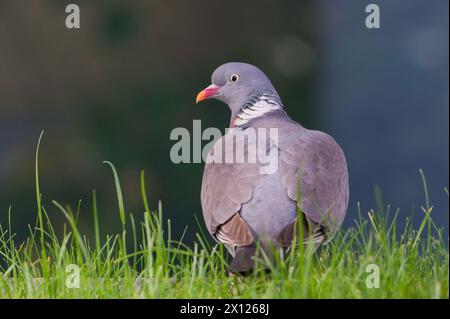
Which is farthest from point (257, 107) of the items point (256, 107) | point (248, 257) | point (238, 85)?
point (248, 257)

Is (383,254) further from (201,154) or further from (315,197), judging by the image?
(201,154)

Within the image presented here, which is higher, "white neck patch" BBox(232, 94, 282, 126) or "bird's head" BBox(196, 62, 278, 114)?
"bird's head" BBox(196, 62, 278, 114)

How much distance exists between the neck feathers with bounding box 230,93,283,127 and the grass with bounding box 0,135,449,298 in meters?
0.70

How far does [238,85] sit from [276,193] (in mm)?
714

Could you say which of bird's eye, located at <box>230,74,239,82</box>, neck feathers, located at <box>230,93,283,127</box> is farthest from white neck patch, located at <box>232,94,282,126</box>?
bird's eye, located at <box>230,74,239,82</box>

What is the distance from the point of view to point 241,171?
2590mm

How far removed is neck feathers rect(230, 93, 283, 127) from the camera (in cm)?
299

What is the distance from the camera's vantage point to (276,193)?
2.47 meters

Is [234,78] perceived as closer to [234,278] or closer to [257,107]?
[257,107]

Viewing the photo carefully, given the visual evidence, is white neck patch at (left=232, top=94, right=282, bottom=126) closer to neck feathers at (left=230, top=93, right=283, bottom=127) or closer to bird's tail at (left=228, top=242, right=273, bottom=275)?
neck feathers at (left=230, top=93, right=283, bottom=127)

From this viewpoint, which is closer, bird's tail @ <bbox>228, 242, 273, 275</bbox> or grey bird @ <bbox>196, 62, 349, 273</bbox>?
bird's tail @ <bbox>228, 242, 273, 275</bbox>

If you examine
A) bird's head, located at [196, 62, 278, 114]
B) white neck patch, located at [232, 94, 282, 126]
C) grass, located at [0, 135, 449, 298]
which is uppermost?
bird's head, located at [196, 62, 278, 114]
